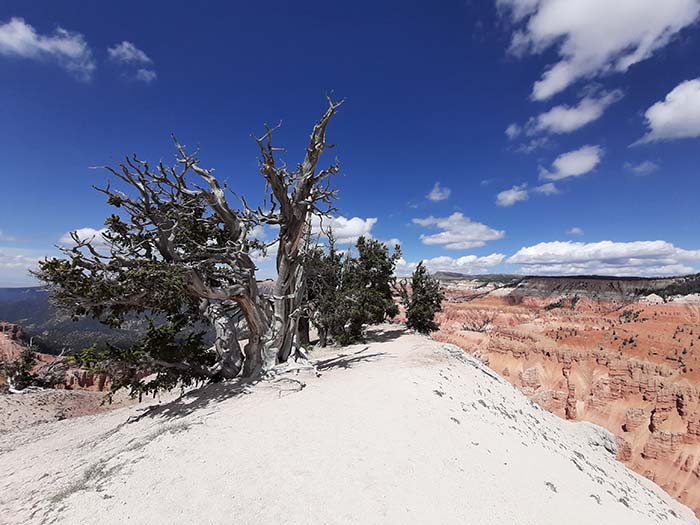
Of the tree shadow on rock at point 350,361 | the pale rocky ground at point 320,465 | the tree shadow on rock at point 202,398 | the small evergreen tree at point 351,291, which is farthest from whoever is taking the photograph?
the small evergreen tree at point 351,291

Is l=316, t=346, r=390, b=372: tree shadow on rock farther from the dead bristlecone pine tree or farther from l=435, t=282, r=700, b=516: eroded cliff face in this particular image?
l=435, t=282, r=700, b=516: eroded cliff face

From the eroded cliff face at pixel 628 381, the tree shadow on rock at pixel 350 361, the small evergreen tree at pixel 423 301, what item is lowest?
→ the eroded cliff face at pixel 628 381

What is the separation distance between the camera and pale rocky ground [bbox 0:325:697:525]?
5.66 metres

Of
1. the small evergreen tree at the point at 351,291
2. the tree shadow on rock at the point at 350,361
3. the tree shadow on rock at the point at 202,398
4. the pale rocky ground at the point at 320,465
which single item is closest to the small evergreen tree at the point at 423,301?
the small evergreen tree at the point at 351,291

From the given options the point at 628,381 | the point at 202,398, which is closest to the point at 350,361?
the point at 202,398

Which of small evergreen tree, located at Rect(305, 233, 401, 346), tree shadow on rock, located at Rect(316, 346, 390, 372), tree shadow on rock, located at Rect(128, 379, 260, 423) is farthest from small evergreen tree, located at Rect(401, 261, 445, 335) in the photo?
tree shadow on rock, located at Rect(128, 379, 260, 423)

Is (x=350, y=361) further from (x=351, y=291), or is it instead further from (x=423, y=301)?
(x=423, y=301)

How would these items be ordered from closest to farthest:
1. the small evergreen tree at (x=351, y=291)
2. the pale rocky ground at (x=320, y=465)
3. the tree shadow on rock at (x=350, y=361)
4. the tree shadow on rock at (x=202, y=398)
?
the pale rocky ground at (x=320, y=465)
the tree shadow on rock at (x=202, y=398)
the tree shadow on rock at (x=350, y=361)
the small evergreen tree at (x=351, y=291)

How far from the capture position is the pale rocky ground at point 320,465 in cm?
566

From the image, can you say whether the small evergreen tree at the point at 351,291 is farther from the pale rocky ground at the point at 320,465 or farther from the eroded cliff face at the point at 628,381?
the eroded cliff face at the point at 628,381

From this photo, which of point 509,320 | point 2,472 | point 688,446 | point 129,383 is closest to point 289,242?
point 129,383

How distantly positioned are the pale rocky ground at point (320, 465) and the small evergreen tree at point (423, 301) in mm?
14107

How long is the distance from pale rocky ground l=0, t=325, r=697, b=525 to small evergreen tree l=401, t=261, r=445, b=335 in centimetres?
1411

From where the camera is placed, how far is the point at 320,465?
659 cm
